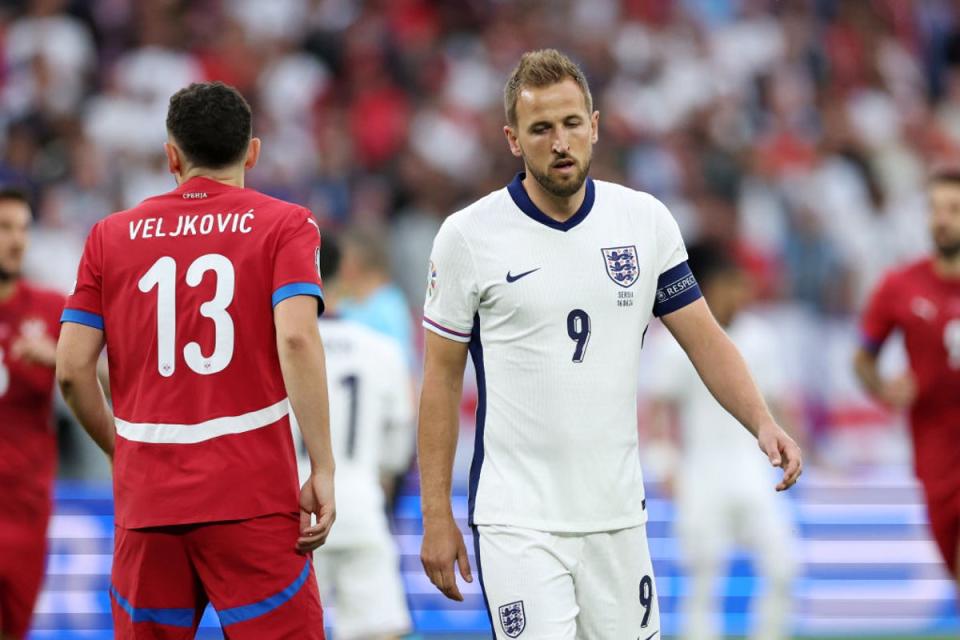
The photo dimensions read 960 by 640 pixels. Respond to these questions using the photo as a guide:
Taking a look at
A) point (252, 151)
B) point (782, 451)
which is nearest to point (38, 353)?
point (252, 151)

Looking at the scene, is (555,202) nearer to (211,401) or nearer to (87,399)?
(211,401)

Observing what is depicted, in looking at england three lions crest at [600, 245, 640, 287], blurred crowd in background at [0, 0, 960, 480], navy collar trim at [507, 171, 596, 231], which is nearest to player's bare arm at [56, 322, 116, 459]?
navy collar trim at [507, 171, 596, 231]

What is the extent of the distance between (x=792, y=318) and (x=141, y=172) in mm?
6307

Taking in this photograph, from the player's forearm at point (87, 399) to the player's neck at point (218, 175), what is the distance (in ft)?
2.37

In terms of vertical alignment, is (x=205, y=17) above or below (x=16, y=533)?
above

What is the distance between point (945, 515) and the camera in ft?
27.2

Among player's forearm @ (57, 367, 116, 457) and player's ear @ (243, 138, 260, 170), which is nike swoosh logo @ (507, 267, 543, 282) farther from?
player's forearm @ (57, 367, 116, 457)

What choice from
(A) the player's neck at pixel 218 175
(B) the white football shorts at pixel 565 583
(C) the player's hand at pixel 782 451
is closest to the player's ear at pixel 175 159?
(A) the player's neck at pixel 218 175

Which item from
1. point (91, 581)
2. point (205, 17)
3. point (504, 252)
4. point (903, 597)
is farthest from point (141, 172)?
point (504, 252)

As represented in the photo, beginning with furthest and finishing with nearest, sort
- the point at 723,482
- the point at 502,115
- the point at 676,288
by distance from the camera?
the point at 502,115, the point at 723,482, the point at 676,288

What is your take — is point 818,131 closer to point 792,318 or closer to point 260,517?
point 792,318

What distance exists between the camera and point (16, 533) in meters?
7.71

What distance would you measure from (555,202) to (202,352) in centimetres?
129

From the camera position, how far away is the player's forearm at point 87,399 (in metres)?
5.46
